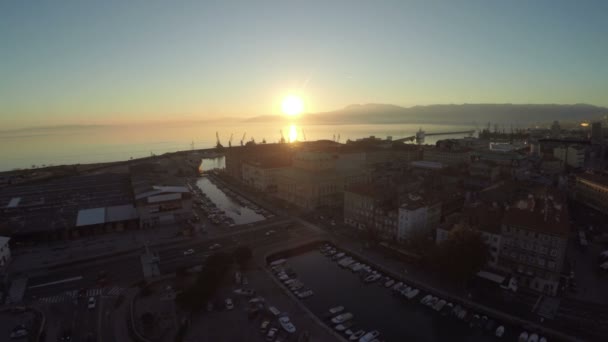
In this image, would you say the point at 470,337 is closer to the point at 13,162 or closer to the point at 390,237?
the point at 390,237

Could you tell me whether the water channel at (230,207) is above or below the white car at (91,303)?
above

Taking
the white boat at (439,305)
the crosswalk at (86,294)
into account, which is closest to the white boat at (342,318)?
the white boat at (439,305)

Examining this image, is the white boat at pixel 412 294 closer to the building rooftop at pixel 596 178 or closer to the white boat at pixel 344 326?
the white boat at pixel 344 326

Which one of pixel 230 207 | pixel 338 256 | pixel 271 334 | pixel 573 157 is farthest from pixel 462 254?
pixel 573 157

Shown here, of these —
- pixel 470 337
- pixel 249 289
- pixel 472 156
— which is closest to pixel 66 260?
pixel 249 289

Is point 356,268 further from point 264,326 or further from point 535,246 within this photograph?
point 535,246
